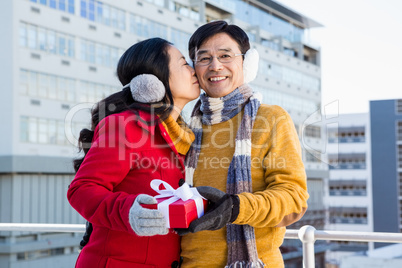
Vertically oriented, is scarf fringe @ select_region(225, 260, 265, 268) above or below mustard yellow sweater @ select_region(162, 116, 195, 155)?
below

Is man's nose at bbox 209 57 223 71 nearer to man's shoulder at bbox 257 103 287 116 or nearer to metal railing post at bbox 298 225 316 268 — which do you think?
man's shoulder at bbox 257 103 287 116

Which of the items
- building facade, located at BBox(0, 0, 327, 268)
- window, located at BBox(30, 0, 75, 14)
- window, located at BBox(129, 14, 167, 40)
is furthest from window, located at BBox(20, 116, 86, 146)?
window, located at BBox(129, 14, 167, 40)

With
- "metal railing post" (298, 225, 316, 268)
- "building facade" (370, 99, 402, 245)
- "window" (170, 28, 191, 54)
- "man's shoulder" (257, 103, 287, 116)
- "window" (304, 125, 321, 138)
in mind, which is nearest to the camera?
"man's shoulder" (257, 103, 287, 116)

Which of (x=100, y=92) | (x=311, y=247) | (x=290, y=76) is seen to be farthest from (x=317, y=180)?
(x=311, y=247)

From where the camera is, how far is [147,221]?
1.63 metres

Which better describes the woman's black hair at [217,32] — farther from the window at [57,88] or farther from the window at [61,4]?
the window at [61,4]

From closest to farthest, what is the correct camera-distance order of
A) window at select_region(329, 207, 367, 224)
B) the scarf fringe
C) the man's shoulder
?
the scarf fringe, the man's shoulder, window at select_region(329, 207, 367, 224)

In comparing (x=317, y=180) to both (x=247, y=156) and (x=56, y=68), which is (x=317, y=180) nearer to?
(x=56, y=68)

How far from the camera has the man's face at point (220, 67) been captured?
2.38 meters

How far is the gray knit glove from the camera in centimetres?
163

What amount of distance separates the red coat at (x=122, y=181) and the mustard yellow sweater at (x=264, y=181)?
4.6 inches

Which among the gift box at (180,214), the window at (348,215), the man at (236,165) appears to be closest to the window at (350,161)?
the window at (348,215)

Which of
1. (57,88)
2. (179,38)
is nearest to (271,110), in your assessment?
(57,88)

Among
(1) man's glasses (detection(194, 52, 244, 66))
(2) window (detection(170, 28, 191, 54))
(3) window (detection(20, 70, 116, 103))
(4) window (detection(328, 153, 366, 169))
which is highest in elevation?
(2) window (detection(170, 28, 191, 54))
